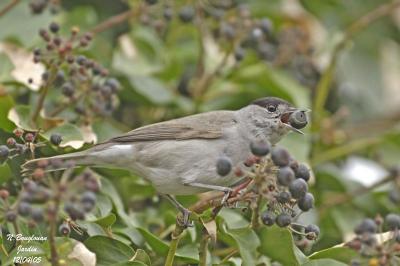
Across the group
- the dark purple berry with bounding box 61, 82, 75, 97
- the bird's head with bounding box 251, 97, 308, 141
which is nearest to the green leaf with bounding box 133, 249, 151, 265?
the dark purple berry with bounding box 61, 82, 75, 97

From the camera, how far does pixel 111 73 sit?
4945mm

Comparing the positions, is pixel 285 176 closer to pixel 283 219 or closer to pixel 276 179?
pixel 276 179

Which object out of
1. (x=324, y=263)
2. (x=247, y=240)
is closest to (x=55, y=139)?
(x=247, y=240)

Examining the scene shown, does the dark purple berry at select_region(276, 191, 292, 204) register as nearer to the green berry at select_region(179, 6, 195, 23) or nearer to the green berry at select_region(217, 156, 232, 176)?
the green berry at select_region(217, 156, 232, 176)

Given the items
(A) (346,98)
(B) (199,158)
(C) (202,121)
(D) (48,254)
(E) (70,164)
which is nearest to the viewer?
(E) (70,164)

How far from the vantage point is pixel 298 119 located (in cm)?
395

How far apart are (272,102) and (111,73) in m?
1.21

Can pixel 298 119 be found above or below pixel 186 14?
below

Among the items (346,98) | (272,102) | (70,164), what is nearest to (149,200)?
(272,102)

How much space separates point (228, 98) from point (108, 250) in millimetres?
2127

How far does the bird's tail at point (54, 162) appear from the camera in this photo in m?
2.71

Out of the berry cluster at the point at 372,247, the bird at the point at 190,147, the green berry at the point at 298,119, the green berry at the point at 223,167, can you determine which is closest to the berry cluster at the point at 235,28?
the bird at the point at 190,147

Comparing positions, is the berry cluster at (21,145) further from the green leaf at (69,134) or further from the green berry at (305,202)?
the green berry at (305,202)

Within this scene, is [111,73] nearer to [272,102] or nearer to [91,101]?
[91,101]
